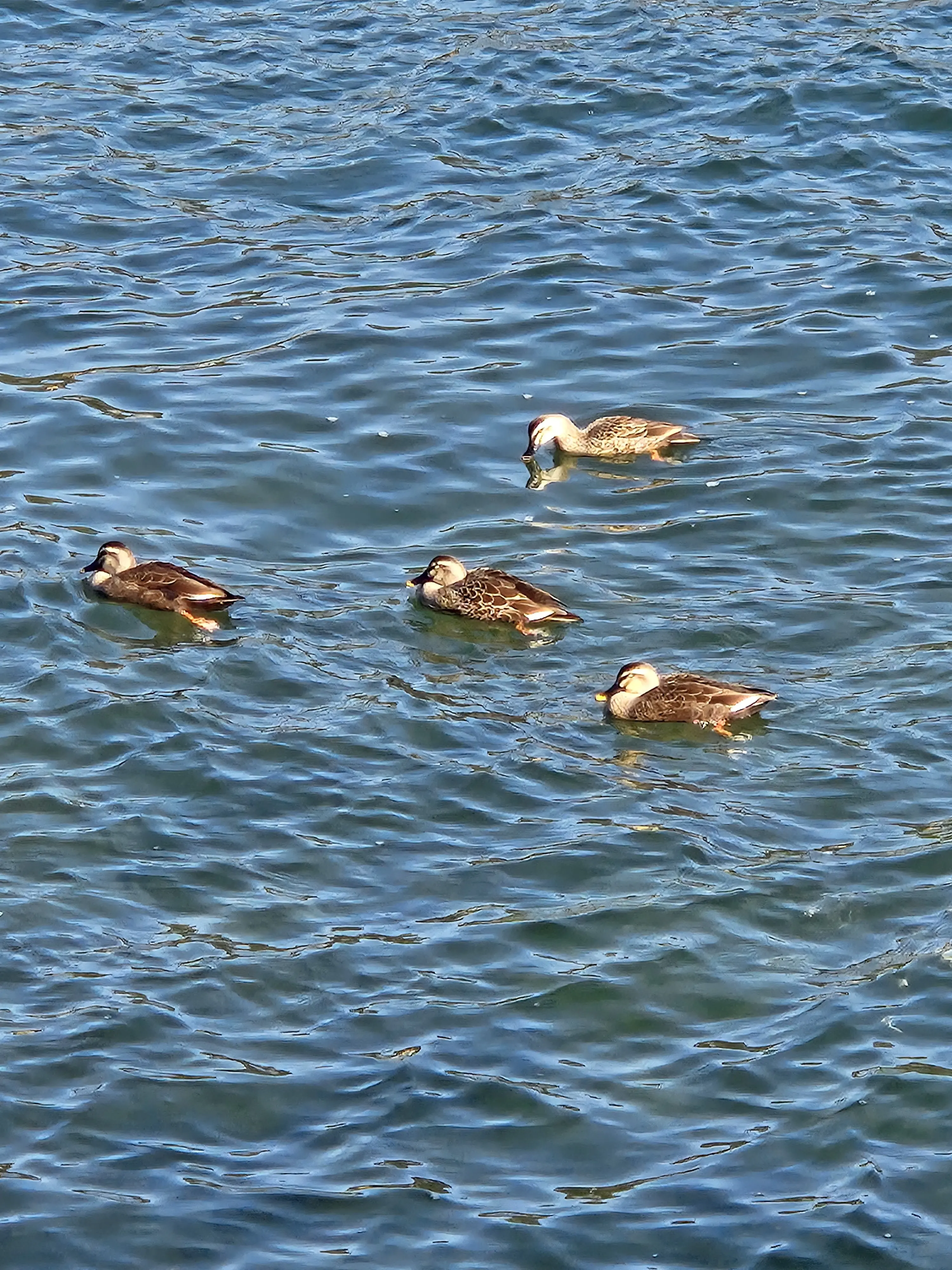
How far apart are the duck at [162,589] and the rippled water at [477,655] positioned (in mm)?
115

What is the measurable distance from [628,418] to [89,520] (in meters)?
3.90

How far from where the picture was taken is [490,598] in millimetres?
12891

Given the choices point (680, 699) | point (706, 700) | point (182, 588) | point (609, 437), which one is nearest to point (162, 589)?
point (182, 588)

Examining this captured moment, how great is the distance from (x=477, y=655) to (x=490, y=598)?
1.16ft

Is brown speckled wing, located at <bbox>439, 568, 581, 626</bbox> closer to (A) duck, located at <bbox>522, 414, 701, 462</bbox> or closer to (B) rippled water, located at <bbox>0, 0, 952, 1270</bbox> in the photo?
(B) rippled water, located at <bbox>0, 0, 952, 1270</bbox>

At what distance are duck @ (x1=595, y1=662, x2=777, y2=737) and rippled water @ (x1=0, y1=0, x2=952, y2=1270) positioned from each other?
0.16 m

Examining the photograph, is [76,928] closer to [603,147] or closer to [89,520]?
[89,520]

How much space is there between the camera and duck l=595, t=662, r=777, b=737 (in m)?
11.5

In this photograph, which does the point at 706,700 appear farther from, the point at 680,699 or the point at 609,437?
the point at 609,437

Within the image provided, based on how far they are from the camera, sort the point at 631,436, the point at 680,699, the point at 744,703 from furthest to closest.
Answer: the point at 631,436 < the point at 680,699 < the point at 744,703

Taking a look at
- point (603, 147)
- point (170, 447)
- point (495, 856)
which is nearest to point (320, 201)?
point (603, 147)

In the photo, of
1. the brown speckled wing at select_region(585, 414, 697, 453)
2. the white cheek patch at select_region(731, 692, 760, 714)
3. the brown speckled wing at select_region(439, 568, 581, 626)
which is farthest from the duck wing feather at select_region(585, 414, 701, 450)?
the white cheek patch at select_region(731, 692, 760, 714)

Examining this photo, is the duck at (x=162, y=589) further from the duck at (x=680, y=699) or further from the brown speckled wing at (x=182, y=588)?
the duck at (x=680, y=699)

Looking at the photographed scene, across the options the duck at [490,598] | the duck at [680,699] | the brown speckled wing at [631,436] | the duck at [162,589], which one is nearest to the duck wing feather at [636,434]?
the brown speckled wing at [631,436]
